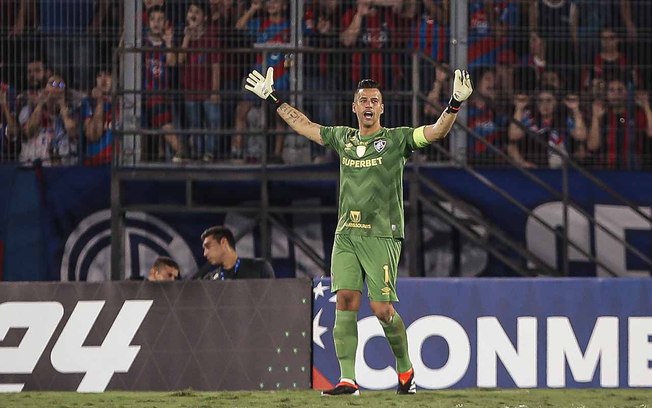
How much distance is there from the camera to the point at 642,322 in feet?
38.3

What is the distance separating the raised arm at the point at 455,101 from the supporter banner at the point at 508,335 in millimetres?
2119

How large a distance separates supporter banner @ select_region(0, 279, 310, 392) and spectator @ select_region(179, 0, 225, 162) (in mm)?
3368

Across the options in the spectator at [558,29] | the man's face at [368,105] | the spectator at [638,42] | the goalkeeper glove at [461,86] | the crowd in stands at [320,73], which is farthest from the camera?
the spectator at [638,42]

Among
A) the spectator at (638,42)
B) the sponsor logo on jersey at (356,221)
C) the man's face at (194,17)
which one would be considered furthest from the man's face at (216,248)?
the spectator at (638,42)

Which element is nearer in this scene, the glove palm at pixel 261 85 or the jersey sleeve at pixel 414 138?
the jersey sleeve at pixel 414 138

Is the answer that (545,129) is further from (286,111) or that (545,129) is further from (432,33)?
(286,111)

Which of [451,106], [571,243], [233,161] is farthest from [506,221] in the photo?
[451,106]

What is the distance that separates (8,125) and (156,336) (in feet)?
13.3

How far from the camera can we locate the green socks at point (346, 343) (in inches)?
399

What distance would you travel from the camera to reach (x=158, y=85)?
1473 centimetres

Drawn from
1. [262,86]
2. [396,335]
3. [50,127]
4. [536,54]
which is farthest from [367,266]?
[50,127]

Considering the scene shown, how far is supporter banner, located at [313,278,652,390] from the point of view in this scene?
11.6m

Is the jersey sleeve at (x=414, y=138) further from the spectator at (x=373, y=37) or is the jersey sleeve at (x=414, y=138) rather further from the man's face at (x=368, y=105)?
the spectator at (x=373, y=37)

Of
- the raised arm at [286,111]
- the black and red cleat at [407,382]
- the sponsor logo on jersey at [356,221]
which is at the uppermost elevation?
the raised arm at [286,111]
